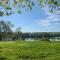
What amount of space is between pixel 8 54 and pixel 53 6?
16.1 metres

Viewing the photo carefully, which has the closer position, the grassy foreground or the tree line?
the grassy foreground

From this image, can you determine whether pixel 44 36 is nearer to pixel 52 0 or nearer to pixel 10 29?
pixel 10 29

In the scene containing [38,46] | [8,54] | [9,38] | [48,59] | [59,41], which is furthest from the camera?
[9,38]

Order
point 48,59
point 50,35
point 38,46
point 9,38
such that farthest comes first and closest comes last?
point 9,38 → point 50,35 → point 38,46 → point 48,59

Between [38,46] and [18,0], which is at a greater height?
[18,0]

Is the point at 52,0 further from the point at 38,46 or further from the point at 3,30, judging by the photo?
the point at 3,30

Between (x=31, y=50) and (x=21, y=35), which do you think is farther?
(x=21, y=35)

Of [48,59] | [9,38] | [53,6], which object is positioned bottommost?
[9,38]

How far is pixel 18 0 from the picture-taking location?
15.2 metres

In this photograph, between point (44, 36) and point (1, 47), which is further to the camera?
point (44, 36)

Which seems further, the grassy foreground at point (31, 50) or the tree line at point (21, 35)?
the tree line at point (21, 35)

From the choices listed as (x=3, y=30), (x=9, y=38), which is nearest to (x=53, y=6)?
(x=9, y=38)

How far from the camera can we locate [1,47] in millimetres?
35875

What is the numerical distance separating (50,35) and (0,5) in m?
28.8
